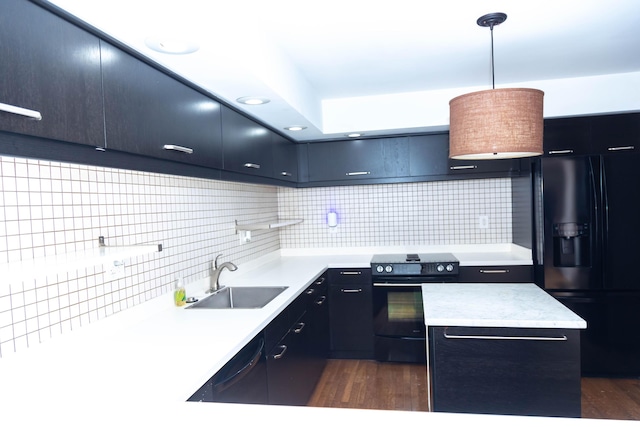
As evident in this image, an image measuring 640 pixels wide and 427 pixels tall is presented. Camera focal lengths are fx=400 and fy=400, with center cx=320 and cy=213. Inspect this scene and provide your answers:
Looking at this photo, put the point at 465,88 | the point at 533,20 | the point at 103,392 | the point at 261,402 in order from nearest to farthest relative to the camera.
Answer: the point at 103,392 < the point at 261,402 < the point at 533,20 < the point at 465,88

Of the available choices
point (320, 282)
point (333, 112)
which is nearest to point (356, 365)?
point (320, 282)

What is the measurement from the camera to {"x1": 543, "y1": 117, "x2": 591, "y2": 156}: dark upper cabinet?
318 cm

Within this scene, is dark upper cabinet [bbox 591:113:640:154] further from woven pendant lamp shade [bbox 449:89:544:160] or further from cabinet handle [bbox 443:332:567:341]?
cabinet handle [bbox 443:332:567:341]

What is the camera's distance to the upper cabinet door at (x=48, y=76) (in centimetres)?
100

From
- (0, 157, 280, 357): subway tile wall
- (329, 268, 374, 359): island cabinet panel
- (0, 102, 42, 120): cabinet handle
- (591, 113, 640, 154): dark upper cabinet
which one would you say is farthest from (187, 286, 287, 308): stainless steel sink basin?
(591, 113, 640, 154): dark upper cabinet

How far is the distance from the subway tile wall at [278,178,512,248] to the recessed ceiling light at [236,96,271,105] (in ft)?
6.26

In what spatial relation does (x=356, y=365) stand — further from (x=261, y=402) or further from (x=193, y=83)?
(x=193, y=83)

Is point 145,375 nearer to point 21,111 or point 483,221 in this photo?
point 21,111

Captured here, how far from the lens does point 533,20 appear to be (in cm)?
205

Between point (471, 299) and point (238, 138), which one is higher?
point (238, 138)

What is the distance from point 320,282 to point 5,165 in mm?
2279

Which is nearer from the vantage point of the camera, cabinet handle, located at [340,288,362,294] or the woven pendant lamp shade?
the woven pendant lamp shade

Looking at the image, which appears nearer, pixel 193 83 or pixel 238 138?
pixel 193 83

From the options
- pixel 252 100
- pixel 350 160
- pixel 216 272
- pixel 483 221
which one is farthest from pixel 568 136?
pixel 216 272
